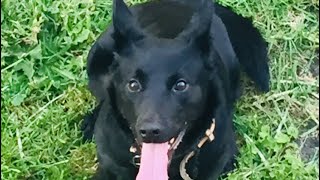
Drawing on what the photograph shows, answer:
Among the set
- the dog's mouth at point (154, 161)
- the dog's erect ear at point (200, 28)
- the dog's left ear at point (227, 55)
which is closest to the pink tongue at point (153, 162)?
the dog's mouth at point (154, 161)

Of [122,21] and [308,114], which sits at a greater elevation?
[122,21]

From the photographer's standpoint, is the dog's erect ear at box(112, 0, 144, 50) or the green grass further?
the green grass

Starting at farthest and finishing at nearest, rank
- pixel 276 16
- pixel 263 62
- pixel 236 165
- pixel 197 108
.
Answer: pixel 276 16 → pixel 263 62 → pixel 236 165 → pixel 197 108

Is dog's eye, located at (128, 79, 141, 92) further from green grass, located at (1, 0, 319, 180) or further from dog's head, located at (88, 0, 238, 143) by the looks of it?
green grass, located at (1, 0, 319, 180)

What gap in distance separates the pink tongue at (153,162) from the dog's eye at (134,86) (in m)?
0.19

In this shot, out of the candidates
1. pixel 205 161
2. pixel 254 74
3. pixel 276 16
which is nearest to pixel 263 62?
pixel 254 74

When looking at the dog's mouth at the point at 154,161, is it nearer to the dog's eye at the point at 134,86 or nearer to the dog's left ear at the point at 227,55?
the dog's eye at the point at 134,86

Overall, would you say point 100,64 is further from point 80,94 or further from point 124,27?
point 124,27

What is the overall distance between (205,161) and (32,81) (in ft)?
3.04

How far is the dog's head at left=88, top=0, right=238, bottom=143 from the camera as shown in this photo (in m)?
3.15

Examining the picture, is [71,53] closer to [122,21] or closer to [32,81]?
[32,81]

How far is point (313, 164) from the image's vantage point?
3900 mm

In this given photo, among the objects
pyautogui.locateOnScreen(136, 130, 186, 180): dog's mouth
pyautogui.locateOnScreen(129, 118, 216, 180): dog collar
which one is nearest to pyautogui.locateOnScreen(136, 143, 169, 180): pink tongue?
pyautogui.locateOnScreen(136, 130, 186, 180): dog's mouth

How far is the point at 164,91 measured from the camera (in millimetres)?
3176
